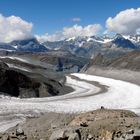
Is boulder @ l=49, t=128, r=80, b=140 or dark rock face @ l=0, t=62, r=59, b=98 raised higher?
dark rock face @ l=0, t=62, r=59, b=98

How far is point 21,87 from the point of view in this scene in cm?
8731

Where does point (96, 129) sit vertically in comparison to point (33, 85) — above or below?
below

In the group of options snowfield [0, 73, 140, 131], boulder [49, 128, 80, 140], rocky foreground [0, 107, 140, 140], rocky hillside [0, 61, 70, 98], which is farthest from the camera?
rocky hillside [0, 61, 70, 98]

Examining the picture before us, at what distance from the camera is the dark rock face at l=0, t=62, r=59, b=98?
83.7 m

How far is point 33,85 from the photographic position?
89.5 metres

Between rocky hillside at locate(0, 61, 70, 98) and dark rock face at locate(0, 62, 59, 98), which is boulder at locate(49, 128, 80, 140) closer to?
rocky hillside at locate(0, 61, 70, 98)

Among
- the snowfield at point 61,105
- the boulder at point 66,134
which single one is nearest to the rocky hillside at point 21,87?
the snowfield at point 61,105

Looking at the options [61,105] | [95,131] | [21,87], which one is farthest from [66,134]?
[21,87]

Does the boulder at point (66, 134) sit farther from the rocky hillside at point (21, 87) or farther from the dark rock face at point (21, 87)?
the dark rock face at point (21, 87)

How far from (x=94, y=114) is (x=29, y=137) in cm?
571

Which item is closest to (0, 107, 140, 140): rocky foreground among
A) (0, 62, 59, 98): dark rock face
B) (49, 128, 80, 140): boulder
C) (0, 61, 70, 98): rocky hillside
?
(49, 128, 80, 140): boulder

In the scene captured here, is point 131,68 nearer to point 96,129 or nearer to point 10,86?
point 10,86

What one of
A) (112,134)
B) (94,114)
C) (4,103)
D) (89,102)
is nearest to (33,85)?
(89,102)

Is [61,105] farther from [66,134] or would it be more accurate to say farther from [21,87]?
[66,134]
